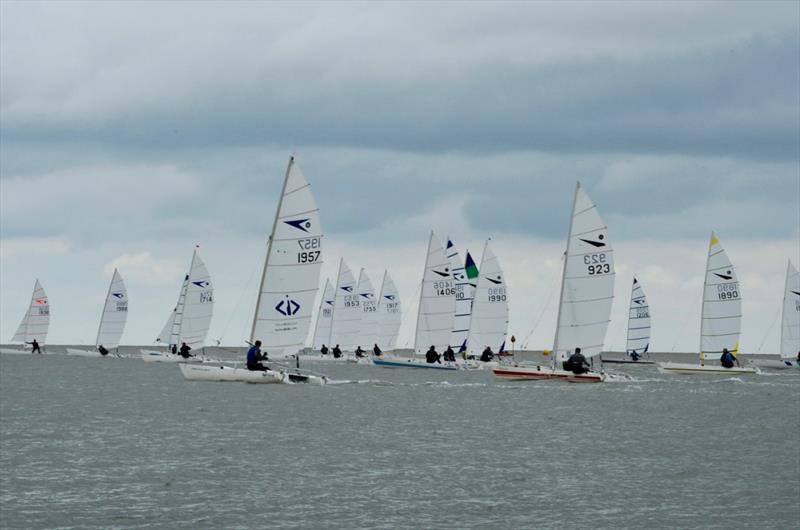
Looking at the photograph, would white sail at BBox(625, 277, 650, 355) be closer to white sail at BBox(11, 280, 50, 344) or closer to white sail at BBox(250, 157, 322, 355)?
white sail at BBox(11, 280, 50, 344)

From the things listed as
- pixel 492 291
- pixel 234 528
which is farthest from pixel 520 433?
pixel 492 291

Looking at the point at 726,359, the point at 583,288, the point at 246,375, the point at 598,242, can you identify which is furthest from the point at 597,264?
the point at 726,359

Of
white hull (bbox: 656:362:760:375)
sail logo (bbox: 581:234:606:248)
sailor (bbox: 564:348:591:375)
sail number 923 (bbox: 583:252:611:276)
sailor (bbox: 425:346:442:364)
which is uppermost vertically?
sail logo (bbox: 581:234:606:248)

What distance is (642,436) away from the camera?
38.2 metres

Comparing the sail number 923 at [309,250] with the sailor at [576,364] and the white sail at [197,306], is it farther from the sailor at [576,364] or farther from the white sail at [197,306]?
the white sail at [197,306]

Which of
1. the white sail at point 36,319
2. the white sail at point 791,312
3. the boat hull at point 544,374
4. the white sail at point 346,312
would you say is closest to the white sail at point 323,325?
the white sail at point 346,312

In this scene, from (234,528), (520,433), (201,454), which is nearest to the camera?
(234,528)

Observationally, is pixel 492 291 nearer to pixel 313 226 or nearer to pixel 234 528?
pixel 313 226

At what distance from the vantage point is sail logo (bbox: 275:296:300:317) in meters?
53.3

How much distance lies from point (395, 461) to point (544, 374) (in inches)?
1148

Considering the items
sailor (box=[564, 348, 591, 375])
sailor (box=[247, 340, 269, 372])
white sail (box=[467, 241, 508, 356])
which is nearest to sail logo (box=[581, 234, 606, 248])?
sailor (box=[564, 348, 591, 375])

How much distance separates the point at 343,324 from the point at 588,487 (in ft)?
270

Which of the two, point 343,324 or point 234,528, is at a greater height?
point 343,324

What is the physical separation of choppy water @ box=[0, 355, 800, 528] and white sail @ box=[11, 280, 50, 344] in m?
65.8
